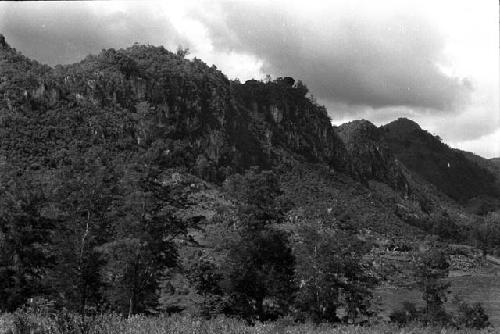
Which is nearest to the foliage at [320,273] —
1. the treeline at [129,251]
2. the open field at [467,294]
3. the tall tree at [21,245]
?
the treeline at [129,251]

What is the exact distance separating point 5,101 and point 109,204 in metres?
113

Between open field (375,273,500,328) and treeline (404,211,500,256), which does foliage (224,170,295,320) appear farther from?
treeline (404,211,500,256)

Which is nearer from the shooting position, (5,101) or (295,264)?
(295,264)

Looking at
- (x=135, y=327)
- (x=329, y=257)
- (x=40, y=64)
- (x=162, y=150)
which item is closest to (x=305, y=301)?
(x=329, y=257)

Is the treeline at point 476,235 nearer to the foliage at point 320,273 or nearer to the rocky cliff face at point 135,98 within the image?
the rocky cliff face at point 135,98

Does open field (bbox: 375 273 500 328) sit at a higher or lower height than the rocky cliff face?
lower

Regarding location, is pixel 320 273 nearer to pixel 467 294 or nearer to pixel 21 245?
pixel 21 245

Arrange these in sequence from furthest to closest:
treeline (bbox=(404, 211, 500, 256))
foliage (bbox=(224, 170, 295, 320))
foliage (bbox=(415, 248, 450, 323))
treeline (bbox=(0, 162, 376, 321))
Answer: treeline (bbox=(404, 211, 500, 256)) → foliage (bbox=(415, 248, 450, 323)) → foliage (bbox=(224, 170, 295, 320)) → treeline (bbox=(0, 162, 376, 321))

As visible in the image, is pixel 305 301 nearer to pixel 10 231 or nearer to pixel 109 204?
pixel 109 204

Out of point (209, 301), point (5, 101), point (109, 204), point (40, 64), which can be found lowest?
point (209, 301)

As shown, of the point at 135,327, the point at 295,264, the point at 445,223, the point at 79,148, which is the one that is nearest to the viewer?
the point at 135,327

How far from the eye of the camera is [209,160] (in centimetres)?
16912

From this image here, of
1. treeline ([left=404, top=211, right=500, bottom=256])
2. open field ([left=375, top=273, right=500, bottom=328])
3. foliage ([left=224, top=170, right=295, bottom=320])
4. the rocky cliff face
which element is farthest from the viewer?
treeline ([left=404, top=211, right=500, bottom=256])

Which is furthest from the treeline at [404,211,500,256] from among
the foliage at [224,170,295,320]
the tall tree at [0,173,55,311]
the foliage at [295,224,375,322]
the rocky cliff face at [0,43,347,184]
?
the tall tree at [0,173,55,311]
